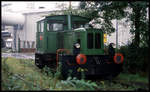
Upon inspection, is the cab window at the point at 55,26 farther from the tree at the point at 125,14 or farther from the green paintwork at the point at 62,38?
the tree at the point at 125,14

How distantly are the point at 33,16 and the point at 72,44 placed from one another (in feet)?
79.6

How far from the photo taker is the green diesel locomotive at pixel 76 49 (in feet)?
30.0

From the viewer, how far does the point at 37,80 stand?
884cm

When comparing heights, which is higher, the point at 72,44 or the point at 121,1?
the point at 121,1

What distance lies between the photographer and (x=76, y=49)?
31.4 feet

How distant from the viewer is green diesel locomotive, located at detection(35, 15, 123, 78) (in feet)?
30.0

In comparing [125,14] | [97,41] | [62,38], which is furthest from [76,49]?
[125,14]

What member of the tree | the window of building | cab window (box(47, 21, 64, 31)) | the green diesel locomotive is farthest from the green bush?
cab window (box(47, 21, 64, 31))

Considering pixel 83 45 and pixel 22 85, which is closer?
pixel 22 85

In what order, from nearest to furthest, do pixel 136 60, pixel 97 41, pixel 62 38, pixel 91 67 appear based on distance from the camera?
pixel 136 60 → pixel 91 67 → pixel 97 41 → pixel 62 38

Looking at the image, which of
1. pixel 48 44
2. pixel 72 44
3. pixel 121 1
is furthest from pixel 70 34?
pixel 121 1

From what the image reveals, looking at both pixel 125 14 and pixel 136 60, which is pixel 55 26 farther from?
pixel 136 60

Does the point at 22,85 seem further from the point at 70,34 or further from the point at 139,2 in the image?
the point at 139,2

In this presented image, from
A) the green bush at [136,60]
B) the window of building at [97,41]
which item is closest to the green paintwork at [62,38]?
the window of building at [97,41]
